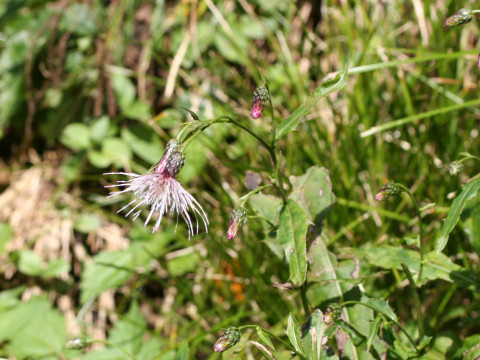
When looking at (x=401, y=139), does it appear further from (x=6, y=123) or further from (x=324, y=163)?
(x=6, y=123)

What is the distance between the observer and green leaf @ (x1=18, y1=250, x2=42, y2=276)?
7.68 feet

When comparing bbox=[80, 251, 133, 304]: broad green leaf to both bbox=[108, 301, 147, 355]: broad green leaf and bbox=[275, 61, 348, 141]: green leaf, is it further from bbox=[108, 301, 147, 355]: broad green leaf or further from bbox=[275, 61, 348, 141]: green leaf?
bbox=[275, 61, 348, 141]: green leaf

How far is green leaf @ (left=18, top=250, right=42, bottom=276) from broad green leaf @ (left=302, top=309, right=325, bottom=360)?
150 centimetres

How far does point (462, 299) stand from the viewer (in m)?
1.73

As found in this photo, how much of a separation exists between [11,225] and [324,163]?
1495 millimetres

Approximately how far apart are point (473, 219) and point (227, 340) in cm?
64

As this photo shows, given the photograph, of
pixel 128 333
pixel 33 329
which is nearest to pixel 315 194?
pixel 128 333

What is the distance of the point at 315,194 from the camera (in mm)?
1376

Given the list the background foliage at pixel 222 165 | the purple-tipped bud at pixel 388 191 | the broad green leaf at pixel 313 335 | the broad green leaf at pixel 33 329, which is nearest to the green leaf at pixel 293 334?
the broad green leaf at pixel 313 335

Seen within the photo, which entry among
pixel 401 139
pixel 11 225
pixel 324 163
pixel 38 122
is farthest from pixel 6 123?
pixel 401 139

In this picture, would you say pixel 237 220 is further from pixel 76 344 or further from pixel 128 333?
pixel 128 333

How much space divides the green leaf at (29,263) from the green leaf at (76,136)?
0.49 m

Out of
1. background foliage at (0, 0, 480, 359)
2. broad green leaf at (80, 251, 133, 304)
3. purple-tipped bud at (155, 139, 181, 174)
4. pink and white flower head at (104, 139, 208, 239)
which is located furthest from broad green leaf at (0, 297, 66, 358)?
purple-tipped bud at (155, 139, 181, 174)

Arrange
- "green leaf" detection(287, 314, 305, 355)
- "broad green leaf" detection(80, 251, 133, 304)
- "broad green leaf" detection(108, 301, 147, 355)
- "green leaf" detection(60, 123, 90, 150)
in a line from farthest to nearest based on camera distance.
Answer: "green leaf" detection(60, 123, 90, 150) < "broad green leaf" detection(80, 251, 133, 304) < "broad green leaf" detection(108, 301, 147, 355) < "green leaf" detection(287, 314, 305, 355)
